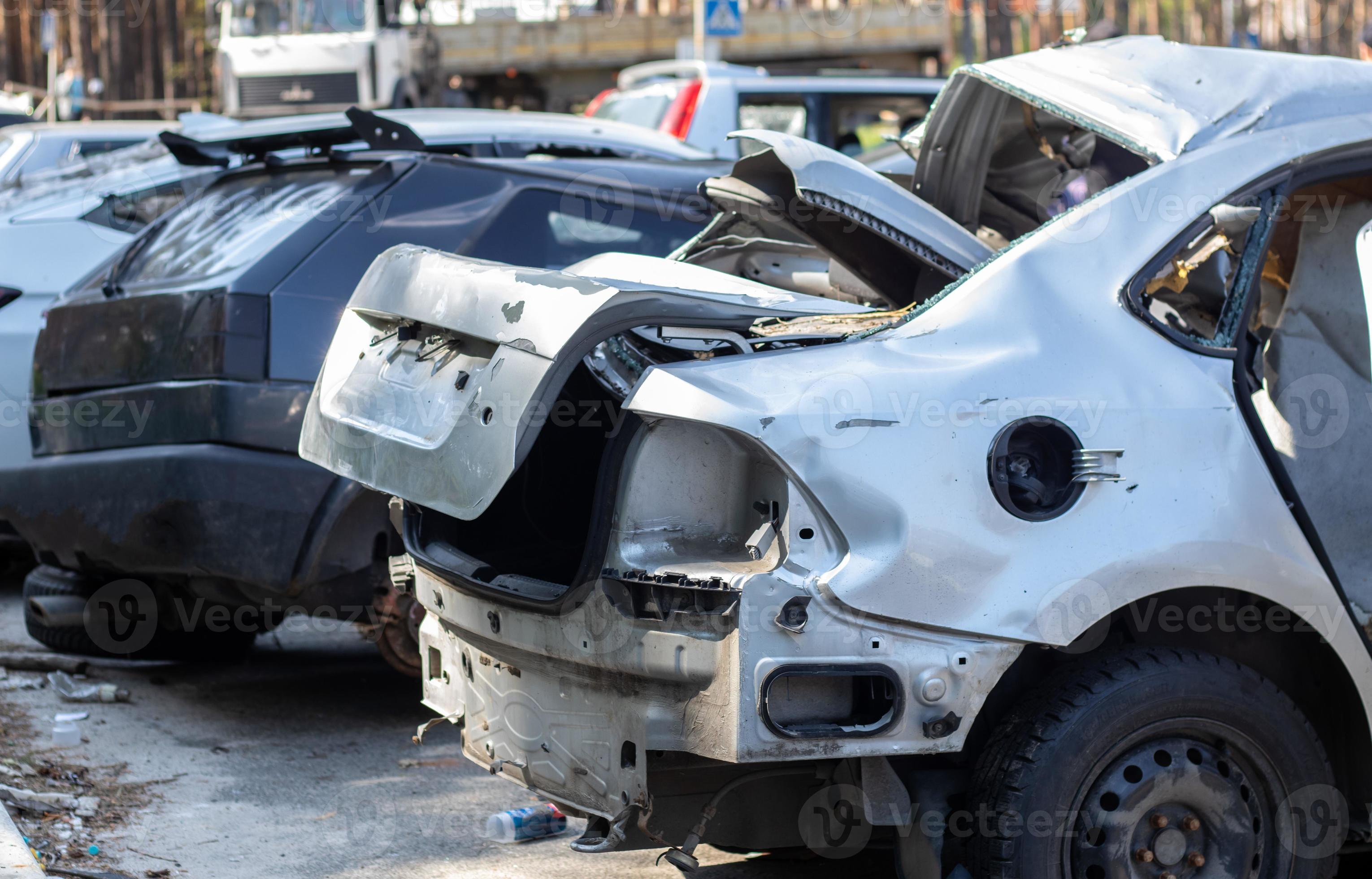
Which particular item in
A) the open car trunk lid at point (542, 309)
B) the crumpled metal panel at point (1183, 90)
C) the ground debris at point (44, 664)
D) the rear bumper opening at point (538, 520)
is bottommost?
the ground debris at point (44, 664)

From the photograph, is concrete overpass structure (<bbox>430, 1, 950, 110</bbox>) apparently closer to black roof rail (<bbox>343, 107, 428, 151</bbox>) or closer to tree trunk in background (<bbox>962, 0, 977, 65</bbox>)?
tree trunk in background (<bbox>962, 0, 977, 65</bbox>)

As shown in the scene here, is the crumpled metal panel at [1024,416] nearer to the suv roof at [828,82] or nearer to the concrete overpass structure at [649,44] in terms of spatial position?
the suv roof at [828,82]

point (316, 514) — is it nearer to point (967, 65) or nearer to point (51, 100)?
point (967, 65)

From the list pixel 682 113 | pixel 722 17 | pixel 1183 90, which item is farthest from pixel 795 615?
pixel 722 17

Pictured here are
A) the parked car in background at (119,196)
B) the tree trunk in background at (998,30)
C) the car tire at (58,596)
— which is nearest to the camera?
the car tire at (58,596)

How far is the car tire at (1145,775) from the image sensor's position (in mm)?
2811

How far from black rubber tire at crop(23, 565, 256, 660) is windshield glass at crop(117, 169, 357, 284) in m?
1.09

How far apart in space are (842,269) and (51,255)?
386 cm

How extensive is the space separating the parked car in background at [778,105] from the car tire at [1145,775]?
761cm

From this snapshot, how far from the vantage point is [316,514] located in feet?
14.4

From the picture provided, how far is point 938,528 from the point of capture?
2.68 m

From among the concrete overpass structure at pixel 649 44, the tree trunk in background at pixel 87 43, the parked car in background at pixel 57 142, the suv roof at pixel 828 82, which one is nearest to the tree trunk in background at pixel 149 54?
the tree trunk in background at pixel 87 43

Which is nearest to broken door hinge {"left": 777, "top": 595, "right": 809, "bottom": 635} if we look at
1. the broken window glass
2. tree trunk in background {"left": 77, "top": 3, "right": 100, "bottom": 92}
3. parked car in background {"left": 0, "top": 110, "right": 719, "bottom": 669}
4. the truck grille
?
the broken window glass

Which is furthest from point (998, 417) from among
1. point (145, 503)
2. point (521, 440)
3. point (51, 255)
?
point (51, 255)
